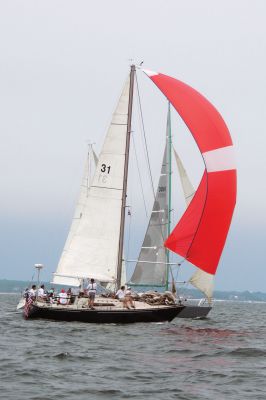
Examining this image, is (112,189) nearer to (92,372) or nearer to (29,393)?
(92,372)

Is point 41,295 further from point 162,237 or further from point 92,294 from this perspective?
point 162,237

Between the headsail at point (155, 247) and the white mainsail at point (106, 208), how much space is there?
9.23m

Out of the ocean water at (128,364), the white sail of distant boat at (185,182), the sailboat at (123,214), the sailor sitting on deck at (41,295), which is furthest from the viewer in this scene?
Answer: the white sail of distant boat at (185,182)

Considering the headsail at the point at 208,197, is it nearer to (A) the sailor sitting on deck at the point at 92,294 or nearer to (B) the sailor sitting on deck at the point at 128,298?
(B) the sailor sitting on deck at the point at 128,298

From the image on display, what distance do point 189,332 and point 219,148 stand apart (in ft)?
20.4

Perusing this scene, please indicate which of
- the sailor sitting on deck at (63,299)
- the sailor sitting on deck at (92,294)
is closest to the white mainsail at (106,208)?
the sailor sitting on deck at (63,299)

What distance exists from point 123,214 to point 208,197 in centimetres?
394

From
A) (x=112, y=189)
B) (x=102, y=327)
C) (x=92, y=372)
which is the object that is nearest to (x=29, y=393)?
(x=92, y=372)

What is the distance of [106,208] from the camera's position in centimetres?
2791

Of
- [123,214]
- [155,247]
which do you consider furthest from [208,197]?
[155,247]

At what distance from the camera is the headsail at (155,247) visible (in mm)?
37125

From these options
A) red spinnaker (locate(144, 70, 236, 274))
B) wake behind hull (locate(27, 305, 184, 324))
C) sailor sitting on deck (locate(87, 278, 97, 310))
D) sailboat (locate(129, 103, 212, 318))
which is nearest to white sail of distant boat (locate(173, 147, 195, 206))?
sailboat (locate(129, 103, 212, 318))

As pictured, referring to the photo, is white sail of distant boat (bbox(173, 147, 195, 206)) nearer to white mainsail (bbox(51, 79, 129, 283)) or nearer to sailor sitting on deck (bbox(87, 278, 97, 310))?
white mainsail (bbox(51, 79, 129, 283))

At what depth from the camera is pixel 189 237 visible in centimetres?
2570
